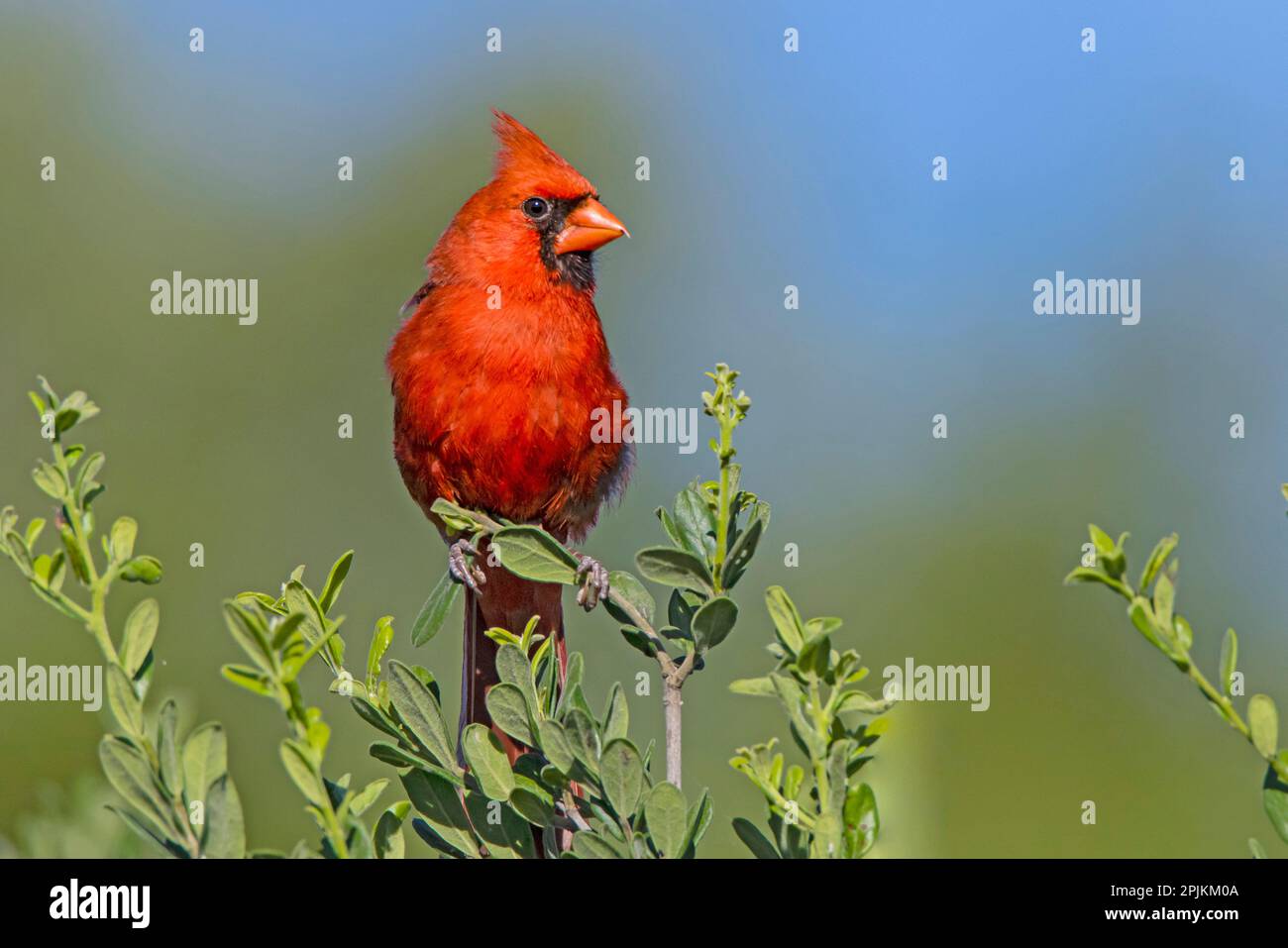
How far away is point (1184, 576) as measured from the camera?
5270mm

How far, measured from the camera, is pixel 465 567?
3.15 meters

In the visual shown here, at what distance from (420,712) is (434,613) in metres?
0.48

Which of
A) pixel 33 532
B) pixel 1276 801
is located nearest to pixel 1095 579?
pixel 1276 801

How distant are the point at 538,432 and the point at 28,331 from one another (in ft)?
15.0

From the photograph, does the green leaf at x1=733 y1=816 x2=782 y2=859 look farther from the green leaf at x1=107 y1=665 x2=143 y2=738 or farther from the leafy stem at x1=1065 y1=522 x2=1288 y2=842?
the green leaf at x1=107 y1=665 x2=143 y2=738

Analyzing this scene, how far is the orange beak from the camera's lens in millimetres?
3682

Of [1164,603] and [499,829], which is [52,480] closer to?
[499,829]

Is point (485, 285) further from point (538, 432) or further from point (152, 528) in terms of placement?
point (152, 528)

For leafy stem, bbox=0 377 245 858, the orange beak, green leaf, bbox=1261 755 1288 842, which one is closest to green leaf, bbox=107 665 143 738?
leafy stem, bbox=0 377 245 858

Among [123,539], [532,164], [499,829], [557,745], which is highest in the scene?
[532,164]

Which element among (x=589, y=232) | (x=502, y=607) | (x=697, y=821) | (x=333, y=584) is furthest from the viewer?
(x=589, y=232)

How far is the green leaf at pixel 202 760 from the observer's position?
1.15m

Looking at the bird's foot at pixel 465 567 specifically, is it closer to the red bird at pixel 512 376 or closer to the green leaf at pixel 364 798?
the red bird at pixel 512 376

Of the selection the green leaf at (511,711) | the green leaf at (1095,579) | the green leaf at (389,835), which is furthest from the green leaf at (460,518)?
the green leaf at (1095,579)
